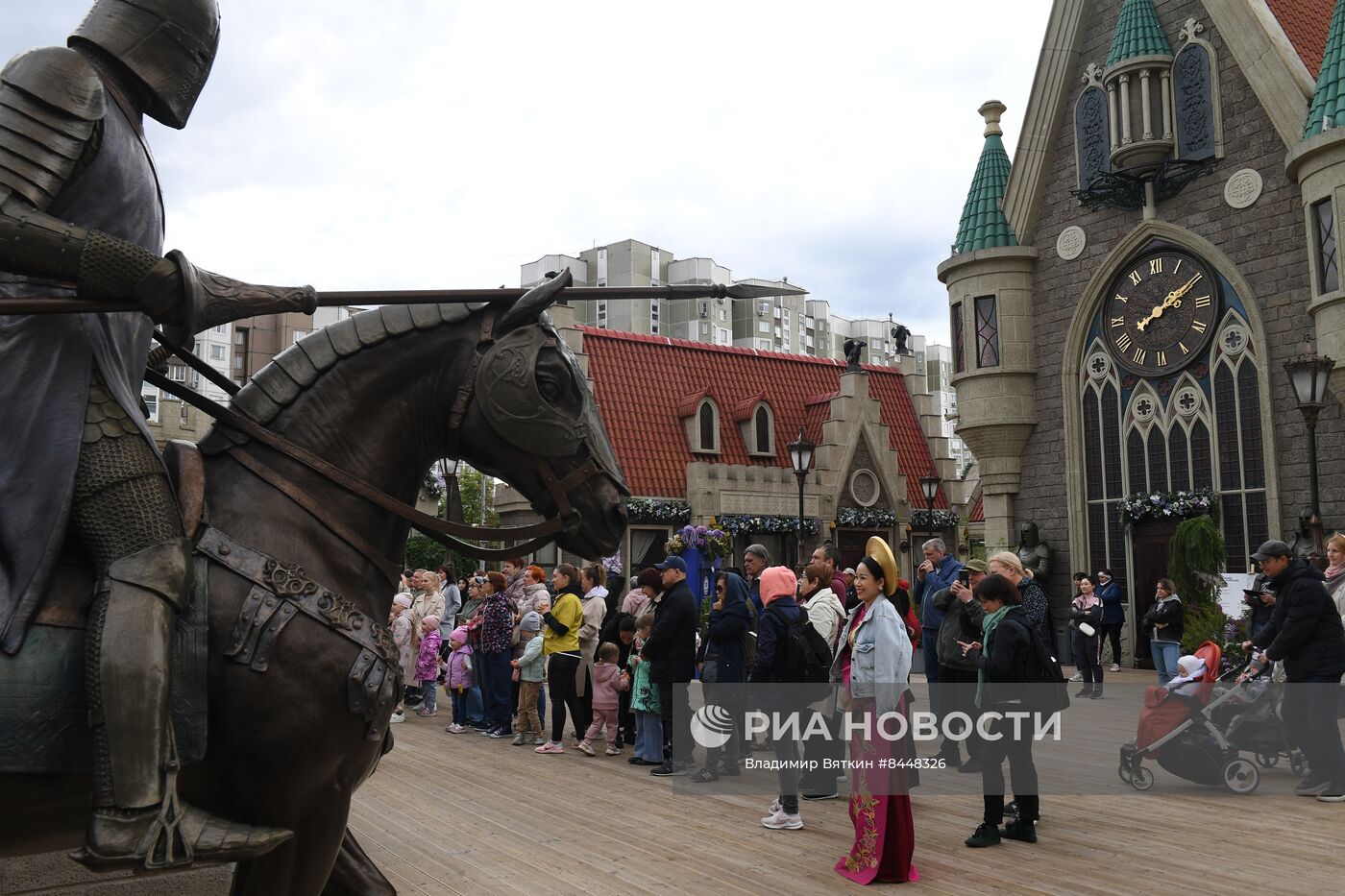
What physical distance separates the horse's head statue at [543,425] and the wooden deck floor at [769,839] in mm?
3450

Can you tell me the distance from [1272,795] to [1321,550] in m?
7.96

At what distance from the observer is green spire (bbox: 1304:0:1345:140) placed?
54.0 ft

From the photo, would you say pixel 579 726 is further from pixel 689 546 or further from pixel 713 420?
pixel 713 420

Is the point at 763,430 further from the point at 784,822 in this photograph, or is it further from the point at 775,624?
the point at 784,822

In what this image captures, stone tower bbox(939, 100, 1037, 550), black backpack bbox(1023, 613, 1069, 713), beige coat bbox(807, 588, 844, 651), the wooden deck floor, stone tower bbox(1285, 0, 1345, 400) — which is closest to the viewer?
the wooden deck floor

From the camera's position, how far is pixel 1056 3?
72.3ft

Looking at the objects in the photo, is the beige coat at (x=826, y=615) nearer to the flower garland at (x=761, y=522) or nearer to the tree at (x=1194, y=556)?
the tree at (x=1194, y=556)

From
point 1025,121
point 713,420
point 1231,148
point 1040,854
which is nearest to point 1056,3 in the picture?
point 1025,121

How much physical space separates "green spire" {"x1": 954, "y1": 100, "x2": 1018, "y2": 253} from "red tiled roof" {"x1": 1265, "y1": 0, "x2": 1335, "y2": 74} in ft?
19.2

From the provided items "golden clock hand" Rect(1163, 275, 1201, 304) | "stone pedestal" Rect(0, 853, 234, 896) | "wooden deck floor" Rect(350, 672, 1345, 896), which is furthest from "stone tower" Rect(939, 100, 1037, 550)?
"stone pedestal" Rect(0, 853, 234, 896)

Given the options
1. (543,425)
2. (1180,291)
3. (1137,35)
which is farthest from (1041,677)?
(1137,35)

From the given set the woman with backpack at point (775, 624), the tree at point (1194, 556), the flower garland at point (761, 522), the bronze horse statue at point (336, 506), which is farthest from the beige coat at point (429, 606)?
the flower garland at point (761, 522)

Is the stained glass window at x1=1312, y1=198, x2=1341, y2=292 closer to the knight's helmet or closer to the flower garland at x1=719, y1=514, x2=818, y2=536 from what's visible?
the flower garland at x1=719, y1=514, x2=818, y2=536

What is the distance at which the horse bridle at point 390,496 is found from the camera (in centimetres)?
283
